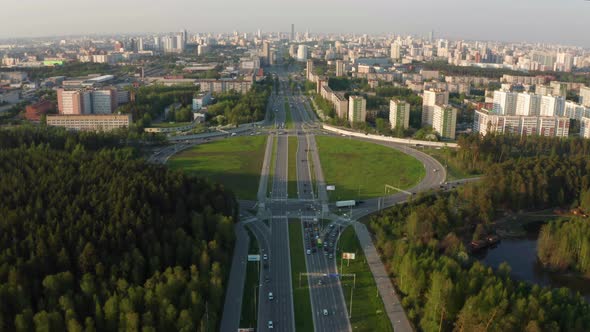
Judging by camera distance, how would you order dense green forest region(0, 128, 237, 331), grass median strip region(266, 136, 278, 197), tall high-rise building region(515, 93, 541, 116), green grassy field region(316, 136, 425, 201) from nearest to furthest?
dense green forest region(0, 128, 237, 331)
green grassy field region(316, 136, 425, 201)
grass median strip region(266, 136, 278, 197)
tall high-rise building region(515, 93, 541, 116)

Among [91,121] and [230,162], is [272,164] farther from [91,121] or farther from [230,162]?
[91,121]

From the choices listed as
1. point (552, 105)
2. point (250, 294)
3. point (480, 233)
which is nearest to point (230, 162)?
point (480, 233)

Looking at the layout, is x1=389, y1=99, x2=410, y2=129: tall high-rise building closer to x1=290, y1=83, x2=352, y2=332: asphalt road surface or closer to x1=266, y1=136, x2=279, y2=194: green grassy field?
x1=266, y1=136, x2=279, y2=194: green grassy field

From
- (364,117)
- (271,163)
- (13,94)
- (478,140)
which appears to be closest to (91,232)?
(271,163)

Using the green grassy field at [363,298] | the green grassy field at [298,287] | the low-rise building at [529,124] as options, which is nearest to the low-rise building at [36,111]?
the green grassy field at [298,287]

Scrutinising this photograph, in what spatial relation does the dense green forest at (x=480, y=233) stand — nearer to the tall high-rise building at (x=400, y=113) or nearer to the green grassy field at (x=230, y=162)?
the green grassy field at (x=230, y=162)

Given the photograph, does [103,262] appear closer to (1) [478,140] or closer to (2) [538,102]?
(1) [478,140]

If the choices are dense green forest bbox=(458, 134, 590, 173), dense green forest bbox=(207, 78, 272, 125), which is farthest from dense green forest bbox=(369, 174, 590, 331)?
dense green forest bbox=(207, 78, 272, 125)

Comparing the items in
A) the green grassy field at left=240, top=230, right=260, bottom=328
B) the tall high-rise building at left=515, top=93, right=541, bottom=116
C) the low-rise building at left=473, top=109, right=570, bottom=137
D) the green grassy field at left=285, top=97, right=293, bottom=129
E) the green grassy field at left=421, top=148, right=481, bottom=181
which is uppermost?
the tall high-rise building at left=515, top=93, right=541, bottom=116
